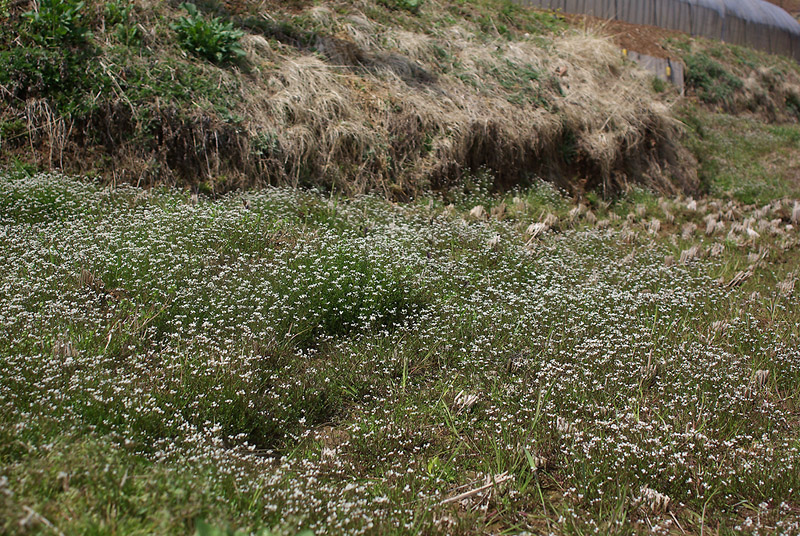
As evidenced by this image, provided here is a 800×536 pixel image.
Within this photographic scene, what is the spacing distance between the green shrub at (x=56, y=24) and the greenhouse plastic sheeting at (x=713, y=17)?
31.8 feet

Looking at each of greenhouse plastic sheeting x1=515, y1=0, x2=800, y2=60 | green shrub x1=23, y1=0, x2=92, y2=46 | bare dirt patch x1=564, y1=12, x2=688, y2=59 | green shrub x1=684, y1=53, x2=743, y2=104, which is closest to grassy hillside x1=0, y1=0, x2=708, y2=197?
green shrub x1=23, y1=0, x2=92, y2=46

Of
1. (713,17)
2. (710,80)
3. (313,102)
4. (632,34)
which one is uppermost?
(713,17)

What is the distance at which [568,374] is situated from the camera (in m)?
4.04

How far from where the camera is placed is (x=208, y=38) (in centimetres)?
748

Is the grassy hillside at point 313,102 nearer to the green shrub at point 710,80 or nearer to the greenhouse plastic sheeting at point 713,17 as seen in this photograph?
the greenhouse plastic sheeting at point 713,17

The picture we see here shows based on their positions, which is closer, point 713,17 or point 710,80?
point 710,80

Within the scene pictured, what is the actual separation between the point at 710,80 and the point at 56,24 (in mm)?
14839

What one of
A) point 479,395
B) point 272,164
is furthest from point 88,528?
point 272,164

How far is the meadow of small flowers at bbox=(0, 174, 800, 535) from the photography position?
2.62 metres

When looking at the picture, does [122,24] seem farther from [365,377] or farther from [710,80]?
[710,80]

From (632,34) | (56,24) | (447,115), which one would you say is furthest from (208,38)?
(632,34)

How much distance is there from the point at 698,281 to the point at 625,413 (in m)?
2.95

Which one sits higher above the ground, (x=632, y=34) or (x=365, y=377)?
(x=632, y=34)

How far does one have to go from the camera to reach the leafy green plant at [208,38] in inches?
295
